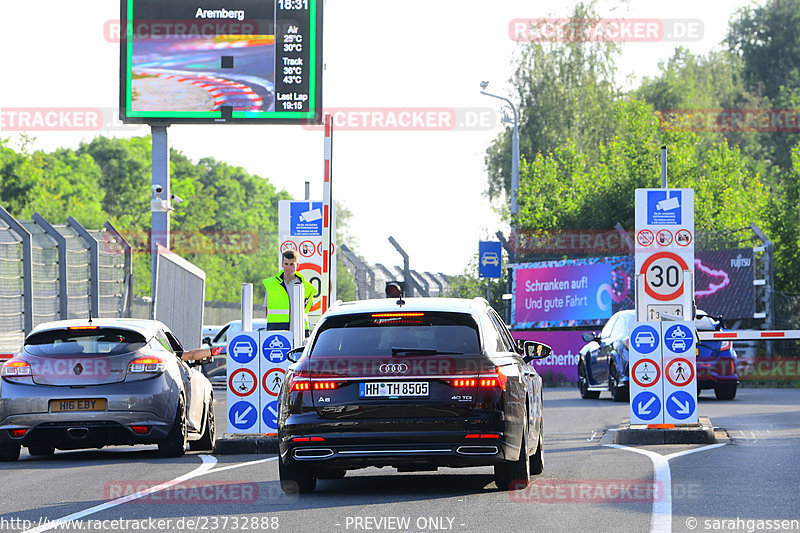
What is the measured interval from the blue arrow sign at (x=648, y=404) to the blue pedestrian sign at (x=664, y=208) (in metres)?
2.08

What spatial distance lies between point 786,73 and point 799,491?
72.3m

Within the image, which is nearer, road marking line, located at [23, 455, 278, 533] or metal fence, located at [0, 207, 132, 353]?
road marking line, located at [23, 455, 278, 533]

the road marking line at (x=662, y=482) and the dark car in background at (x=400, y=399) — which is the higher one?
the dark car in background at (x=400, y=399)

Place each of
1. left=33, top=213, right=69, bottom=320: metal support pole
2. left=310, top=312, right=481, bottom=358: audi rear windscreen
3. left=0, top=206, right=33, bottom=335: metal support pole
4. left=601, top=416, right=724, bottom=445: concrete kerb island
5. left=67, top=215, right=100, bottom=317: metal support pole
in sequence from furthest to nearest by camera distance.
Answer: left=67, top=215, right=100, bottom=317: metal support pole < left=33, top=213, right=69, bottom=320: metal support pole < left=0, top=206, right=33, bottom=335: metal support pole < left=601, top=416, right=724, bottom=445: concrete kerb island < left=310, top=312, right=481, bottom=358: audi rear windscreen

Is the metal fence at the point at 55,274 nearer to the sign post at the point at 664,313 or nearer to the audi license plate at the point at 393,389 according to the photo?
the sign post at the point at 664,313

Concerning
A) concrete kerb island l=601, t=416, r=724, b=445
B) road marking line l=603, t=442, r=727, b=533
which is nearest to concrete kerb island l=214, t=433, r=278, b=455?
road marking line l=603, t=442, r=727, b=533

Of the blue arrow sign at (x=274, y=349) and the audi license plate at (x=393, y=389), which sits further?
the blue arrow sign at (x=274, y=349)

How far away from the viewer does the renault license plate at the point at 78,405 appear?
1483cm

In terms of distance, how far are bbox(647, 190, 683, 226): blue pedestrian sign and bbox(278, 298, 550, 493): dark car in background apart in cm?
632

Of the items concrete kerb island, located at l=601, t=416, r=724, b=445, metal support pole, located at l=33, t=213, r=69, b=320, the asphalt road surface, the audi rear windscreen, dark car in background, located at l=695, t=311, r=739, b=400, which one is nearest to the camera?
the asphalt road surface

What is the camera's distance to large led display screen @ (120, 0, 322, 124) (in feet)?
94.0

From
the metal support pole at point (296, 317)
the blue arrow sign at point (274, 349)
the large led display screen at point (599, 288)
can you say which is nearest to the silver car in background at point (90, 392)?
the blue arrow sign at point (274, 349)

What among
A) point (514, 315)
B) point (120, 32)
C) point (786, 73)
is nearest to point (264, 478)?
point (120, 32)

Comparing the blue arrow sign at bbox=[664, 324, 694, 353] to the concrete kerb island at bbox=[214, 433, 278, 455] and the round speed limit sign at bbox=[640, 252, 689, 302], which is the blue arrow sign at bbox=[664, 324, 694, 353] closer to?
the round speed limit sign at bbox=[640, 252, 689, 302]
